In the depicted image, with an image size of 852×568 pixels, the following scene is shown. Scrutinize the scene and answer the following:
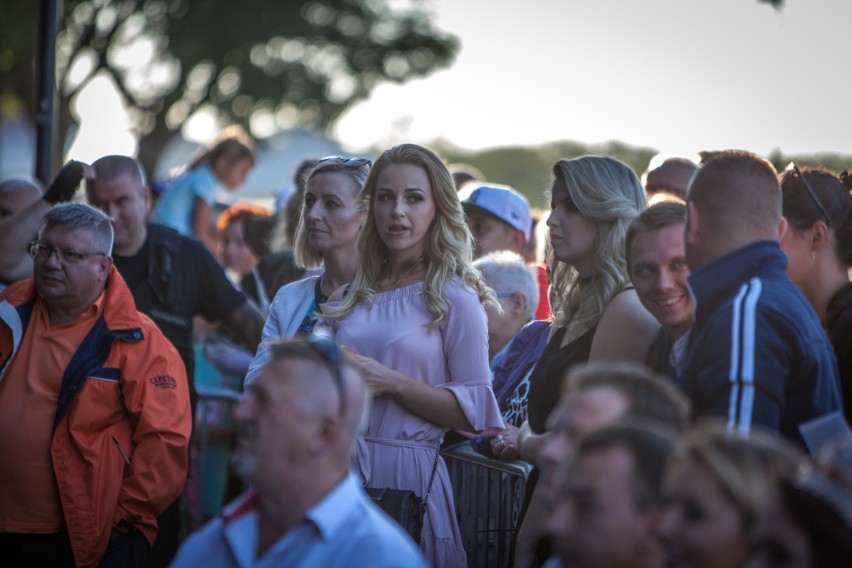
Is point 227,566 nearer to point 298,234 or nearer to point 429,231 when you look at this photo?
point 429,231

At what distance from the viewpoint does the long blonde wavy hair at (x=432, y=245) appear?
4746 millimetres

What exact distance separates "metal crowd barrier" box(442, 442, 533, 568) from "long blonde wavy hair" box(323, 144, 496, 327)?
0.77 metres

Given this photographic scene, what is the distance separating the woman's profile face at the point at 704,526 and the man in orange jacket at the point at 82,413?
3.10 m

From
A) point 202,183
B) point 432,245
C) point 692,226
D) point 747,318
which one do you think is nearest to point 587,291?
point 432,245

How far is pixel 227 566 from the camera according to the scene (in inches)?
122

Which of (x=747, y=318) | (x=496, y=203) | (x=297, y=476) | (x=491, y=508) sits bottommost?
(x=491, y=508)

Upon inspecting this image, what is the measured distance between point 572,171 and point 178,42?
2259 cm

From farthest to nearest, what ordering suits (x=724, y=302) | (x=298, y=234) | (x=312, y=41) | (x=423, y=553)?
(x=312, y=41), (x=298, y=234), (x=423, y=553), (x=724, y=302)

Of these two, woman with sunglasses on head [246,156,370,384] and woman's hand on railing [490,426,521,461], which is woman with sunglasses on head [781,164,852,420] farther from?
woman with sunglasses on head [246,156,370,384]

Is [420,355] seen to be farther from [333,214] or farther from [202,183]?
[202,183]

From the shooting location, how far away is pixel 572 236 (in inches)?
183

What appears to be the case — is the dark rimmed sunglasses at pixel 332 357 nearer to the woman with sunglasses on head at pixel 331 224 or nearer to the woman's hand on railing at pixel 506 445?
the woman's hand on railing at pixel 506 445

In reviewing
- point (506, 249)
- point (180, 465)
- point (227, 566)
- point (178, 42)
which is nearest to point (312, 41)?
point (178, 42)

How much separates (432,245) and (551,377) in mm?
815
